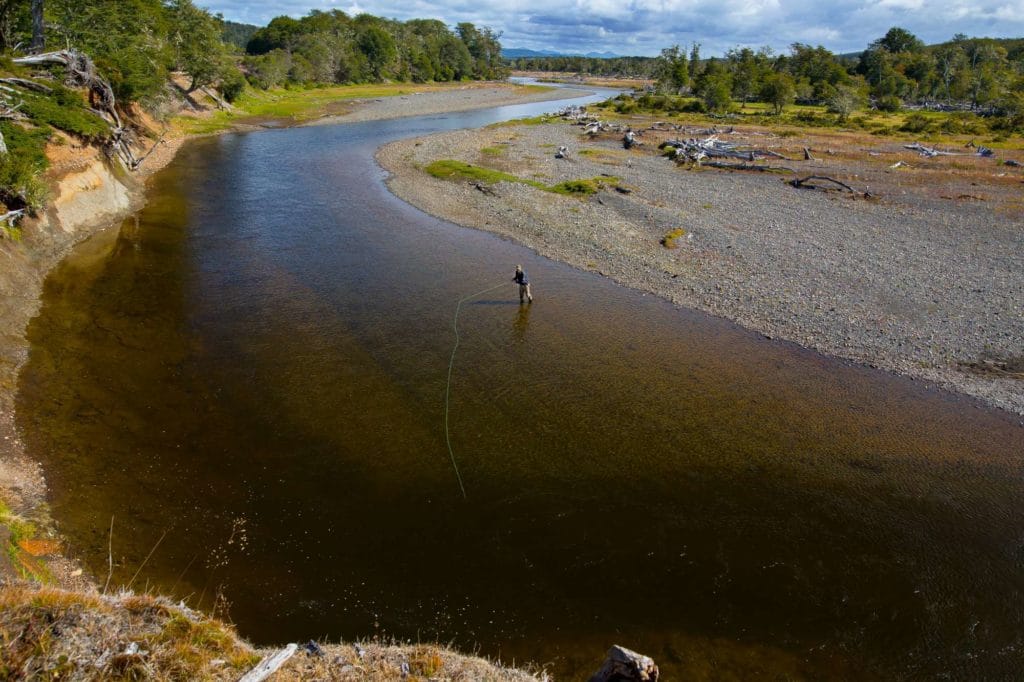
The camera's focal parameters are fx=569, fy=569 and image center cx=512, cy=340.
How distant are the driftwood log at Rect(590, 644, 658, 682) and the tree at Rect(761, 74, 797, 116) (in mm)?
104876

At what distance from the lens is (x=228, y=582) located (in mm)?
11438

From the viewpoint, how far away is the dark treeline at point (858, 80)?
95.4 meters

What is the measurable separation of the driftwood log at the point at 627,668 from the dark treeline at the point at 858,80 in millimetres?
98631

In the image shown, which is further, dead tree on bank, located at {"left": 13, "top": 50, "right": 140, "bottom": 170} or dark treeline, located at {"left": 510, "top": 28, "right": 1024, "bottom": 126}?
dark treeline, located at {"left": 510, "top": 28, "right": 1024, "bottom": 126}

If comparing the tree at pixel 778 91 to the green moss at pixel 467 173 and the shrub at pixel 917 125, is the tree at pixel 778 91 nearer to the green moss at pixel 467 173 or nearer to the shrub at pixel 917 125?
the shrub at pixel 917 125

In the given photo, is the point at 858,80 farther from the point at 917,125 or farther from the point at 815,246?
the point at 815,246

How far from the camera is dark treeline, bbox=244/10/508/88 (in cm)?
11181

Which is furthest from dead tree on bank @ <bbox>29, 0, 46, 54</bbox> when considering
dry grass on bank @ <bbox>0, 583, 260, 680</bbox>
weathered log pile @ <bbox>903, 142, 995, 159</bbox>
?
weathered log pile @ <bbox>903, 142, 995, 159</bbox>

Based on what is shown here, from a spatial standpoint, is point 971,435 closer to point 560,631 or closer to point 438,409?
point 560,631

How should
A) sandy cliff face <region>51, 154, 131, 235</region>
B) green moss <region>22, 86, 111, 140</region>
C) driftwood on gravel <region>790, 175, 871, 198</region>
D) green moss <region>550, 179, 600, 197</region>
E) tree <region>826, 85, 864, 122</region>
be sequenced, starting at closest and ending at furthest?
sandy cliff face <region>51, 154, 131, 235</region> < green moss <region>22, 86, 111, 140</region> < green moss <region>550, 179, 600, 197</region> < driftwood on gravel <region>790, 175, 871, 198</region> < tree <region>826, 85, 864, 122</region>

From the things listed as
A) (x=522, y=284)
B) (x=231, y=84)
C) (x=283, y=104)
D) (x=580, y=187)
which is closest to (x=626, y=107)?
(x=283, y=104)

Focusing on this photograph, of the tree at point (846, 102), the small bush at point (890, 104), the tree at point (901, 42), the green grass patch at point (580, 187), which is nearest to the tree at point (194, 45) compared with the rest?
the green grass patch at point (580, 187)

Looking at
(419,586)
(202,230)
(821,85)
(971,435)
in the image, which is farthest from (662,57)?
(419,586)

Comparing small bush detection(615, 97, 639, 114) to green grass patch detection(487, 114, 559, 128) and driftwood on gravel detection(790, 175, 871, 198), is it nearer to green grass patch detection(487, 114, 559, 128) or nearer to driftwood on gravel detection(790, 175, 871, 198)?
green grass patch detection(487, 114, 559, 128)
